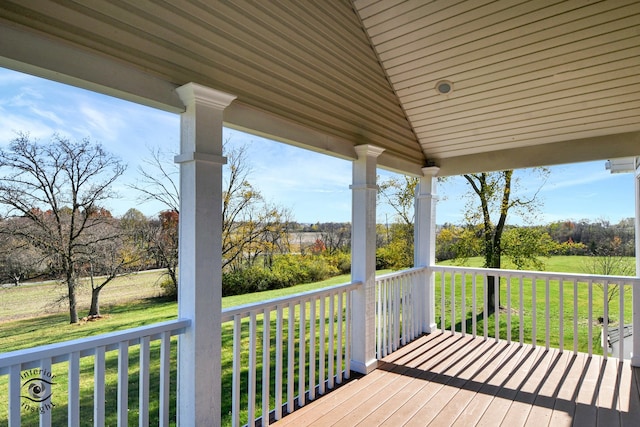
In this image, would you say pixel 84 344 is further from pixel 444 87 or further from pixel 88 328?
pixel 444 87

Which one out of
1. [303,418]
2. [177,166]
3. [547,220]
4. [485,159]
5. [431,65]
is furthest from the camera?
[547,220]

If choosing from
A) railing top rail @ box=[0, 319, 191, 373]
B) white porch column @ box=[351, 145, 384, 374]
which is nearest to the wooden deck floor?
white porch column @ box=[351, 145, 384, 374]

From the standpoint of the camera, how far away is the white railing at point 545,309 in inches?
162

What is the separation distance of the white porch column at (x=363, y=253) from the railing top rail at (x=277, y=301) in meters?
0.16

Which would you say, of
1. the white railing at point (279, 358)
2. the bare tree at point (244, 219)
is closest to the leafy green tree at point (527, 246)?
the white railing at point (279, 358)

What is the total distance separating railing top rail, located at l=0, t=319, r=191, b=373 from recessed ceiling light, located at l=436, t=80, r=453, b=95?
3.27 meters

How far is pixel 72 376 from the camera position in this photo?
66.3 inches

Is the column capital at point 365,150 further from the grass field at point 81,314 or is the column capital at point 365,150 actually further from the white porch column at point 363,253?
the grass field at point 81,314

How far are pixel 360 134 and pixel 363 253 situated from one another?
1200 millimetres

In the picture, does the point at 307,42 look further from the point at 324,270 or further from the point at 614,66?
the point at 614,66

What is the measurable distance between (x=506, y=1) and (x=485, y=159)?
6.77 feet

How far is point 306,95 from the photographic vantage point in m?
2.95

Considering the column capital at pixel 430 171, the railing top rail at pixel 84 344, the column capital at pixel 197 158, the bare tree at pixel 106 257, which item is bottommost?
the railing top rail at pixel 84 344

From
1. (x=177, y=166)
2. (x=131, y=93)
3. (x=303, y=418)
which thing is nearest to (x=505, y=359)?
(x=303, y=418)
